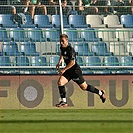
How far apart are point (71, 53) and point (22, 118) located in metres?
1.85

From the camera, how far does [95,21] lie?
17.6 meters

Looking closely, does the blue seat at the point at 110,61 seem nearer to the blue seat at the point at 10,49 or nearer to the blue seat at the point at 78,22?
the blue seat at the point at 78,22

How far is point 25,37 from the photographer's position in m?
16.3

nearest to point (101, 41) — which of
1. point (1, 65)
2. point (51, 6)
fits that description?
point (51, 6)

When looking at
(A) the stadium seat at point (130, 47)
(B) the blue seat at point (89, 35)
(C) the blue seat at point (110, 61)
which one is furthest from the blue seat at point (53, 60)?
(A) the stadium seat at point (130, 47)

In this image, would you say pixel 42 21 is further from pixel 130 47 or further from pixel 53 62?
pixel 130 47

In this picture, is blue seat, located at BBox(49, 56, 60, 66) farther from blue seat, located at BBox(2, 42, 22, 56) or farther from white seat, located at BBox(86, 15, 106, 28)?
white seat, located at BBox(86, 15, 106, 28)

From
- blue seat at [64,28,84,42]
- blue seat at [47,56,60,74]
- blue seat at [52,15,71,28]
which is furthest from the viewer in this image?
blue seat at [52,15,71,28]

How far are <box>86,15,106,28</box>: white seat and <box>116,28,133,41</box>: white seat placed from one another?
88cm

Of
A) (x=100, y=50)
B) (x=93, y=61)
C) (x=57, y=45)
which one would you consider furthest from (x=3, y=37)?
(x=100, y=50)

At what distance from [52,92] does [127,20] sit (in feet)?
11.2

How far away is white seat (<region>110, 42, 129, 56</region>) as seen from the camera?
54.4 ft

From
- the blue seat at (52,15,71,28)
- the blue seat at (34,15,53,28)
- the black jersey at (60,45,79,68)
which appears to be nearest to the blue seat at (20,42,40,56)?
the blue seat at (34,15,53,28)

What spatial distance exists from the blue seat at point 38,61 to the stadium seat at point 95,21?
2.07 meters
